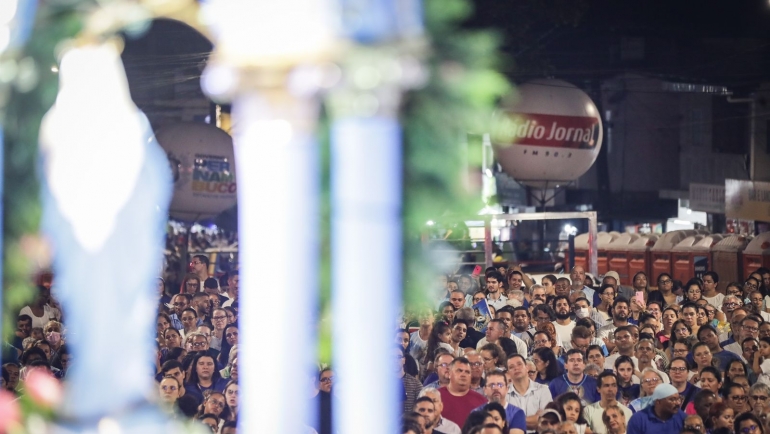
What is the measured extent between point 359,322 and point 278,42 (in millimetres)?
710

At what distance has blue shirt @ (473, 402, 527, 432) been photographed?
7258 mm

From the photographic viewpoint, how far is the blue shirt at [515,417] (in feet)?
23.8

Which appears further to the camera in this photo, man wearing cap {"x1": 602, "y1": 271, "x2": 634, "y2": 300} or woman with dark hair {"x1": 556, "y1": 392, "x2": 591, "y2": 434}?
man wearing cap {"x1": 602, "y1": 271, "x2": 634, "y2": 300}

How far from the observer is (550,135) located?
527 inches

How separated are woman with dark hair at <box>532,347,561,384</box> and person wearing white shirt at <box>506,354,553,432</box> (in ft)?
1.28

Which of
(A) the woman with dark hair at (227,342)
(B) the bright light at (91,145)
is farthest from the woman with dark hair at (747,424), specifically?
(B) the bright light at (91,145)

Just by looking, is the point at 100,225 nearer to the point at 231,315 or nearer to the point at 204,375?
the point at 204,375

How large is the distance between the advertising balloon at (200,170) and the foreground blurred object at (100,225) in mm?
10080

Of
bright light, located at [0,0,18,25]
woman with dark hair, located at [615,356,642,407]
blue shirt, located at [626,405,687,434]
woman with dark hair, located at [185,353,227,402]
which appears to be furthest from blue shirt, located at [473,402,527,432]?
bright light, located at [0,0,18,25]

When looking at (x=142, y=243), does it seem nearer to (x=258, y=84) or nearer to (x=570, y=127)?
(x=258, y=84)

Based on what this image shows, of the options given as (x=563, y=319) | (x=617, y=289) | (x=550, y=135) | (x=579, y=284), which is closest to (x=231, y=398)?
(x=563, y=319)

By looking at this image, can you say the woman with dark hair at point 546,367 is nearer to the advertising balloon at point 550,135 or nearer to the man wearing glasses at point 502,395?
the man wearing glasses at point 502,395

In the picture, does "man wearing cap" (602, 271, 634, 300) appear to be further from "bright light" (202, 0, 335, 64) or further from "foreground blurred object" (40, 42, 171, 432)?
"bright light" (202, 0, 335, 64)

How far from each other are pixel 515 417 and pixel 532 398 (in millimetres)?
730
